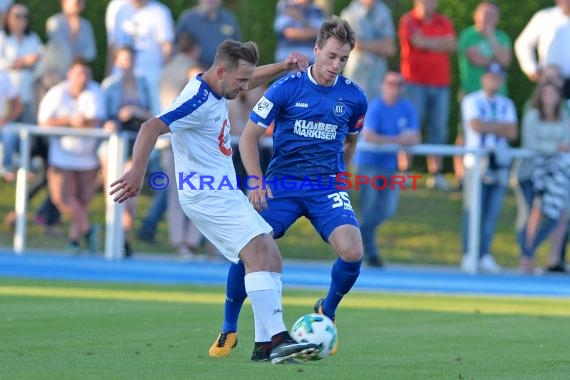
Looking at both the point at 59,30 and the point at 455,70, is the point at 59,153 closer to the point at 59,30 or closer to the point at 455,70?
the point at 59,30

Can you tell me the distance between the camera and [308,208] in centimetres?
969

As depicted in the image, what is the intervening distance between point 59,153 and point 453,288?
17.8ft

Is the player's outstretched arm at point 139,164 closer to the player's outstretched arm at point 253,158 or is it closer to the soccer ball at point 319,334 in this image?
the player's outstretched arm at point 253,158

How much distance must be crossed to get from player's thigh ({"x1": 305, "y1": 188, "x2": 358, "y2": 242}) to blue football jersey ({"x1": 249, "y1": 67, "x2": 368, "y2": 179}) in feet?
0.59

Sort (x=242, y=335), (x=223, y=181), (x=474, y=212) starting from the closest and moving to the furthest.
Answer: (x=223, y=181) → (x=242, y=335) → (x=474, y=212)

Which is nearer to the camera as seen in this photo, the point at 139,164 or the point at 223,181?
the point at 139,164

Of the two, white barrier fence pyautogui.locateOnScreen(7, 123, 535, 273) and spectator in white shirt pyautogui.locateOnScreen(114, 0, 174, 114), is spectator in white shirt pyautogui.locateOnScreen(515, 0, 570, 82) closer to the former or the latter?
white barrier fence pyautogui.locateOnScreen(7, 123, 535, 273)

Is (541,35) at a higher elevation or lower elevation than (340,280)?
higher

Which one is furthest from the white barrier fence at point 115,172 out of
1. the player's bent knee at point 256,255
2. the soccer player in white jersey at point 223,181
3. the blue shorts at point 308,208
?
the player's bent knee at point 256,255

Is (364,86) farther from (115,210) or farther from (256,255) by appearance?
(256,255)

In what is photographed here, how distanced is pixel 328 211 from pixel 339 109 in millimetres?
750

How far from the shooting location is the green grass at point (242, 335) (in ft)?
26.3

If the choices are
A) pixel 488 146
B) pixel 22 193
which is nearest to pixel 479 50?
pixel 488 146

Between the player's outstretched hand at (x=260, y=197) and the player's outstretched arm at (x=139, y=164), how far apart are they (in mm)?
1066
